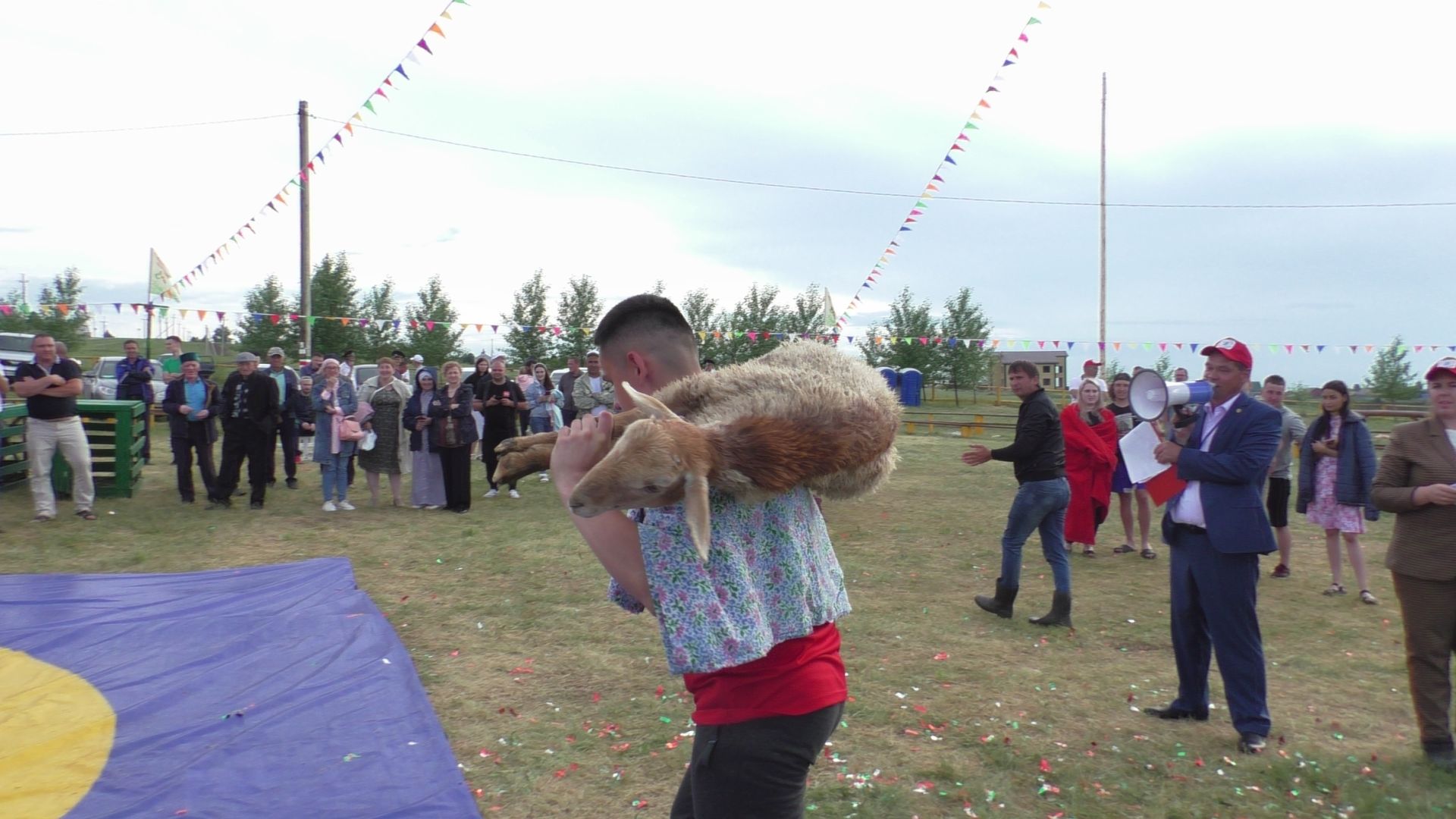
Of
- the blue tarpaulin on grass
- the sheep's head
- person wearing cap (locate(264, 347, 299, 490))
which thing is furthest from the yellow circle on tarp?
person wearing cap (locate(264, 347, 299, 490))

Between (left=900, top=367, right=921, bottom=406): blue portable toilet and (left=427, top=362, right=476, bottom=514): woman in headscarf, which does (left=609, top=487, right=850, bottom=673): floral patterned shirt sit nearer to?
(left=427, top=362, right=476, bottom=514): woman in headscarf

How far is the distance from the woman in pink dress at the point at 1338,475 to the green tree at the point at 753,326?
1476cm

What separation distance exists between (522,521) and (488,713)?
18.9 ft

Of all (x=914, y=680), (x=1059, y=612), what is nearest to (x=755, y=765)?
(x=914, y=680)

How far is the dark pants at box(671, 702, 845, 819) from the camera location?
5.41ft

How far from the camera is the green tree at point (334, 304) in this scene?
28.4 meters

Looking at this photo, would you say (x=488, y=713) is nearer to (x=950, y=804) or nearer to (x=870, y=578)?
(x=950, y=804)

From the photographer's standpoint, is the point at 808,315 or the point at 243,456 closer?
the point at 243,456

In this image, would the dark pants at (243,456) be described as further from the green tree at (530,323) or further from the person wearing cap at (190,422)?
the green tree at (530,323)

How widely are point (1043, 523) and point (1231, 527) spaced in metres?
2.22

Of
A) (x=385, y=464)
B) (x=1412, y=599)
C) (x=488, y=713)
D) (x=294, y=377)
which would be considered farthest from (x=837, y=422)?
(x=294, y=377)

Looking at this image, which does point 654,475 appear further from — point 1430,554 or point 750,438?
point 1430,554

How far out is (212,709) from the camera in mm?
4363

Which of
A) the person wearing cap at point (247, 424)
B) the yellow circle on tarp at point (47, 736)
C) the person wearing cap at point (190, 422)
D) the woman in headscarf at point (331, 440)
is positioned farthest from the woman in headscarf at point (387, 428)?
the yellow circle on tarp at point (47, 736)
